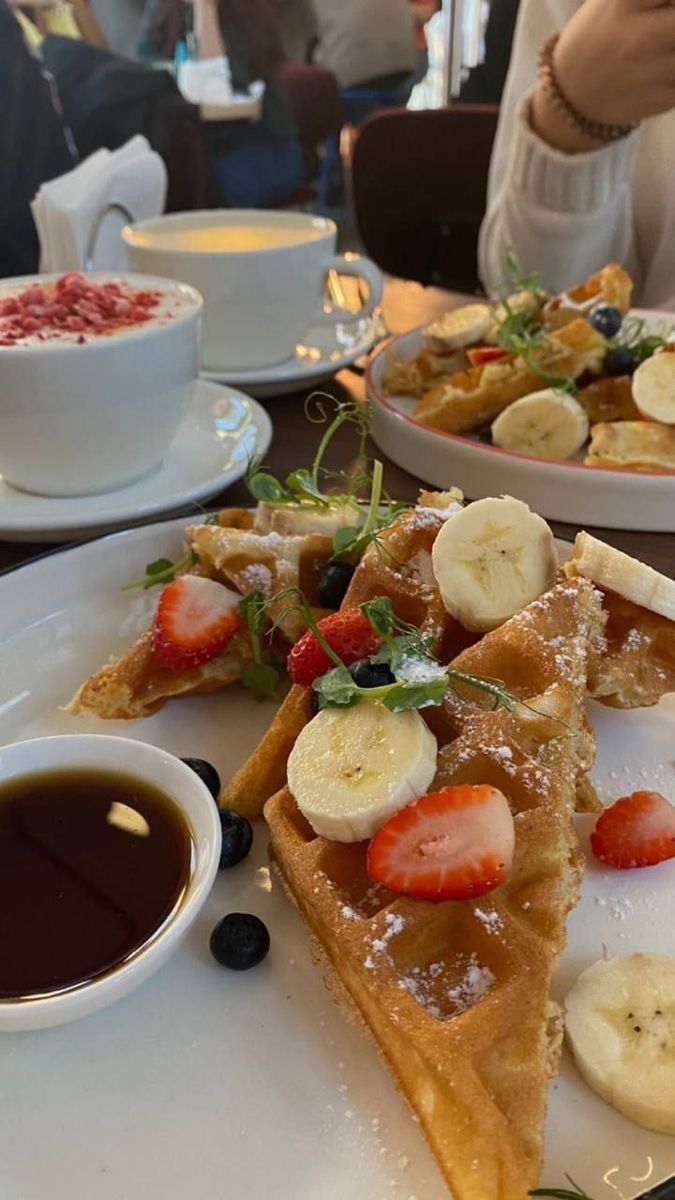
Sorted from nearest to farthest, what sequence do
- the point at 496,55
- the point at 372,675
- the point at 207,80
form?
the point at 372,675, the point at 496,55, the point at 207,80

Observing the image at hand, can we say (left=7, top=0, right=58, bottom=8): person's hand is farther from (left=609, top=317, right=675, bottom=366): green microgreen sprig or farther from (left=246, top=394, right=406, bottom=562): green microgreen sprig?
(left=246, top=394, right=406, bottom=562): green microgreen sprig

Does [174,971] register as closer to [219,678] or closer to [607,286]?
[219,678]

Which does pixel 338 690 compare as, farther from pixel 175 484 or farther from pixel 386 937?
pixel 175 484

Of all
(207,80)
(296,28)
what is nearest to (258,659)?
(207,80)

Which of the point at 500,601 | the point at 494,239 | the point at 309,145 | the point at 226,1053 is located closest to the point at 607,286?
the point at 494,239

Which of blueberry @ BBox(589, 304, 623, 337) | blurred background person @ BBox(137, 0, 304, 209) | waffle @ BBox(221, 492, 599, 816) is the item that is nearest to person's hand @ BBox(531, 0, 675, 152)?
blueberry @ BBox(589, 304, 623, 337)
